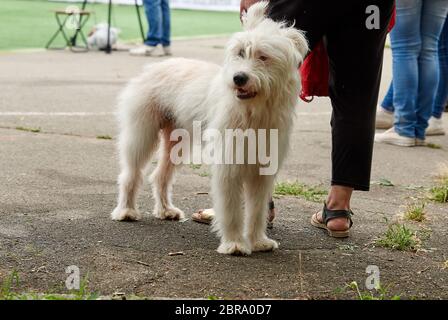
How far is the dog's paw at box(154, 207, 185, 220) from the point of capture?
207 inches

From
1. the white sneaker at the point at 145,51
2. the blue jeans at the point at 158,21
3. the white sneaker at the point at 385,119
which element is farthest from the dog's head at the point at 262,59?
the white sneaker at the point at 145,51

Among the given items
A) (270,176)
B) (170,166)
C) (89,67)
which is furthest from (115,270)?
(89,67)

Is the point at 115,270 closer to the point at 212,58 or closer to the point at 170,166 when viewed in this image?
the point at 170,166

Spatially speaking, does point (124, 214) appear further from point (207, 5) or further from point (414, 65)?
point (207, 5)

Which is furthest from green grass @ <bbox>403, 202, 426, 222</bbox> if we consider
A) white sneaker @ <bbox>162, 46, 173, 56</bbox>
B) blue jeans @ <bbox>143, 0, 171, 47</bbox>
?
white sneaker @ <bbox>162, 46, 173, 56</bbox>

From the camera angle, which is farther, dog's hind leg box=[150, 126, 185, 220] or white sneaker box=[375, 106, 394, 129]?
white sneaker box=[375, 106, 394, 129]

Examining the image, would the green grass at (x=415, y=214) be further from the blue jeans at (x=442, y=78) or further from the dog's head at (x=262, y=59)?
the blue jeans at (x=442, y=78)

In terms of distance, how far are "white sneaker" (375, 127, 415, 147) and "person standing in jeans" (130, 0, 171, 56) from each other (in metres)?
7.71

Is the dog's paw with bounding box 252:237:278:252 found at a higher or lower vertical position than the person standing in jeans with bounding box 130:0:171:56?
higher

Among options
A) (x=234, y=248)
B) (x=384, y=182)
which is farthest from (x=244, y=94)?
(x=384, y=182)

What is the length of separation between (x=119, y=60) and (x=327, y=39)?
410 inches

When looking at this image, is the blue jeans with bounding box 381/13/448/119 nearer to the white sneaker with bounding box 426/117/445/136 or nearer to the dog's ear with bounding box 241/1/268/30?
the white sneaker with bounding box 426/117/445/136

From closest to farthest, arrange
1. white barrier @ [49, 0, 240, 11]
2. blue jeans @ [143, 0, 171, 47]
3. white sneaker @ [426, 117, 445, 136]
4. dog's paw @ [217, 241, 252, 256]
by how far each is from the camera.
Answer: dog's paw @ [217, 241, 252, 256], white sneaker @ [426, 117, 445, 136], blue jeans @ [143, 0, 171, 47], white barrier @ [49, 0, 240, 11]

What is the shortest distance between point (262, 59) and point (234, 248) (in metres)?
1.08
